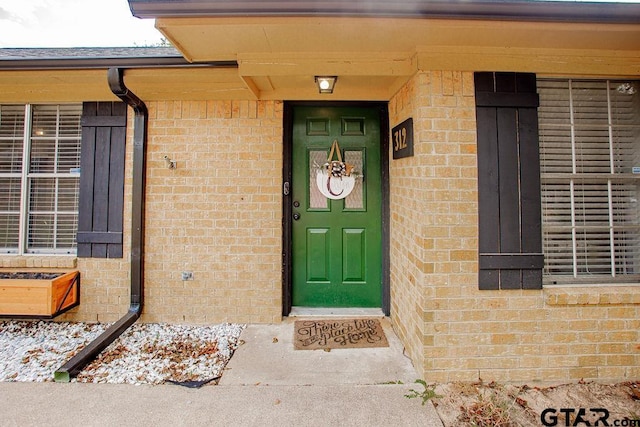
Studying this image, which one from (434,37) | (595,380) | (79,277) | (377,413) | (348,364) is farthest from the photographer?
(79,277)

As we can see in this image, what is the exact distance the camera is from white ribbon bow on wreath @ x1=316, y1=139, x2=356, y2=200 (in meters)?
3.40

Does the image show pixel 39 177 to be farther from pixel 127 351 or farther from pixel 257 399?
pixel 257 399

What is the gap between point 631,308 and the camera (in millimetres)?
2354

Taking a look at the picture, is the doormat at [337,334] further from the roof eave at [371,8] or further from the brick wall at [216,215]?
the roof eave at [371,8]

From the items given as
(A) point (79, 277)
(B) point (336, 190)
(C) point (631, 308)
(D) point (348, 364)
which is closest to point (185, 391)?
(D) point (348, 364)

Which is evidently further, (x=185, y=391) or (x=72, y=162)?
(x=72, y=162)

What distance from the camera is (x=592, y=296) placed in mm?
2322

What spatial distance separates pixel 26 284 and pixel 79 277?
1.33ft

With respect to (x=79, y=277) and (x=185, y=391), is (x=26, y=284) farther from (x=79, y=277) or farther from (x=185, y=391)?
(x=185, y=391)

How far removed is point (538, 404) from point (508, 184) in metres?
1.47

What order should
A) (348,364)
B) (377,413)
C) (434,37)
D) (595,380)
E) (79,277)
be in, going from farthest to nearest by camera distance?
(79,277), (348,364), (595,380), (434,37), (377,413)

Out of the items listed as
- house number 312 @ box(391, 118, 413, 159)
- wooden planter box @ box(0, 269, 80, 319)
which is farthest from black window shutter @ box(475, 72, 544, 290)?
wooden planter box @ box(0, 269, 80, 319)

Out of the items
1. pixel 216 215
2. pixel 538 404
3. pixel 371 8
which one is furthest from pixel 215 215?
pixel 538 404

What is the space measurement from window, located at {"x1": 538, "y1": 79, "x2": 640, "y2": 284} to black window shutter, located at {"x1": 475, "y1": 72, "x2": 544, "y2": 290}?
184 mm
